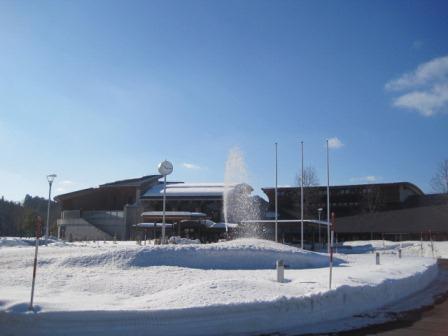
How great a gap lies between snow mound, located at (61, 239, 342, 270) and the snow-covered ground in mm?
41

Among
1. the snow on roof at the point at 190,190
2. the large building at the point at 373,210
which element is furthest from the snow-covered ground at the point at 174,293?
the large building at the point at 373,210

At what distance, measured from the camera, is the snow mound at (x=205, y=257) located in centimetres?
1822

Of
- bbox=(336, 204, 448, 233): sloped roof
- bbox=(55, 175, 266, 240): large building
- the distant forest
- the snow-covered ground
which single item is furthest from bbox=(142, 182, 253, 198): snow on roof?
the snow-covered ground

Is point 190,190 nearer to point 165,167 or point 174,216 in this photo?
point 174,216

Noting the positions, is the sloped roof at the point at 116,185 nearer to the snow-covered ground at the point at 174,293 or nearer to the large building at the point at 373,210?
the large building at the point at 373,210

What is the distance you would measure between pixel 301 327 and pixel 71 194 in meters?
65.0

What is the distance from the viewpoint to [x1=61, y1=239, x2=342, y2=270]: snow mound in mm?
18219

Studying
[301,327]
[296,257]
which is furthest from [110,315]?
[296,257]

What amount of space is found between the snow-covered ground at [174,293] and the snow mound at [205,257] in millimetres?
41

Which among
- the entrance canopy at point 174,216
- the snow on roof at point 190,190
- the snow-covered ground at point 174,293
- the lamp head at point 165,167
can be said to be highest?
the snow on roof at point 190,190

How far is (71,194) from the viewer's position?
2808 inches

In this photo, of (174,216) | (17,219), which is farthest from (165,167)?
(17,219)

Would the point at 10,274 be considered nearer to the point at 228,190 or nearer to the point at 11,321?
the point at 11,321

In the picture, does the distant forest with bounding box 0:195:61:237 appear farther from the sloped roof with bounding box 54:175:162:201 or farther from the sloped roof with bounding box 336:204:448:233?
the sloped roof with bounding box 336:204:448:233
